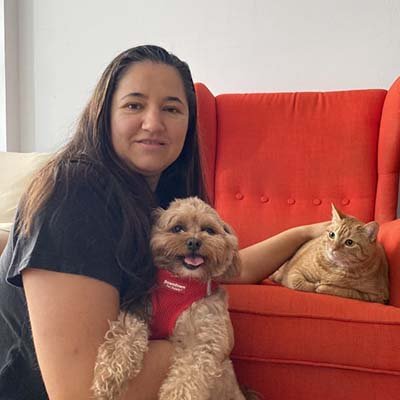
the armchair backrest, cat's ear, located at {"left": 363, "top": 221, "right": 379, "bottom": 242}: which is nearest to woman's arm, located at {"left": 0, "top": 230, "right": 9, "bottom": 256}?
the armchair backrest

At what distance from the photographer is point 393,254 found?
1821 millimetres

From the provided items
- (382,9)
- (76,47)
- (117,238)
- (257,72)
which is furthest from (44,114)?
(117,238)

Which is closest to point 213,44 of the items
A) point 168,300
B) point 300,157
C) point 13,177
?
point 300,157

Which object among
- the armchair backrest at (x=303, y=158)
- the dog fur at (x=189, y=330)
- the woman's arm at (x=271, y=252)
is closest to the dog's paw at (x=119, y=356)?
the dog fur at (x=189, y=330)

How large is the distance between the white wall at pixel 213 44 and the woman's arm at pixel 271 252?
114cm

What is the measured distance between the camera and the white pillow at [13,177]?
281cm

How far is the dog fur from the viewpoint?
1.14 meters

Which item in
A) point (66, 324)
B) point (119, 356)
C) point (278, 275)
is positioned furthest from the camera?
point (278, 275)

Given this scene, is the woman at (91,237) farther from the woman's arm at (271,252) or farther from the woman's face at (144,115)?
the woman's arm at (271,252)

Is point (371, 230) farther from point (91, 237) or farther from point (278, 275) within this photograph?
point (91, 237)

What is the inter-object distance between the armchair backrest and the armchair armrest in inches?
16.5

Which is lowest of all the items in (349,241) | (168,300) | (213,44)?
(349,241)

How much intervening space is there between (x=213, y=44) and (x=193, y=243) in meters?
2.12

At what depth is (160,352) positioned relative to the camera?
1.20 metres
